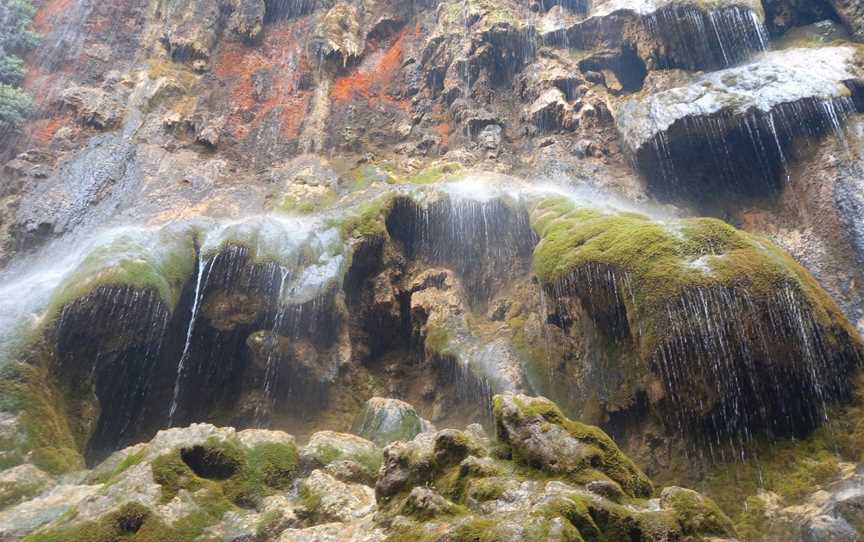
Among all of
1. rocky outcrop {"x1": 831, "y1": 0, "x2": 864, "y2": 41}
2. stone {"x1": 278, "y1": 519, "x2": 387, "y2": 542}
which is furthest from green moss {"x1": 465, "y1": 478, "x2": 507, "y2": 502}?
rocky outcrop {"x1": 831, "y1": 0, "x2": 864, "y2": 41}

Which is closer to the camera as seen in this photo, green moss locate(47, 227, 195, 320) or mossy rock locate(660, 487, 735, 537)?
mossy rock locate(660, 487, 735, 537)

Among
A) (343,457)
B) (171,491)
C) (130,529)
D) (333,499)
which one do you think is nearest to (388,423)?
(343,457)

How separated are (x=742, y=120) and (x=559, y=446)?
58.7 feet

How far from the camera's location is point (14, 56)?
3300 cm

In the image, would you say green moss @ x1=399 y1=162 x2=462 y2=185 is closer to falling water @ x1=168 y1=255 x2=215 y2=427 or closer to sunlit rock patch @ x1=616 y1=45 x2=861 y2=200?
sunlit rock patch @ x1=616 y1=45 x2=861 y2=200

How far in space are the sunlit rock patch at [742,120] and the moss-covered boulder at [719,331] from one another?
9.00m

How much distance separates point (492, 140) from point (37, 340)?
20.3 meters

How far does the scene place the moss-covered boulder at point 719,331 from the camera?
13320mm

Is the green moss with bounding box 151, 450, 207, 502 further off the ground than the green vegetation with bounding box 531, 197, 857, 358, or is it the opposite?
the green vegetation with bounding box 531, 197, 857, 358

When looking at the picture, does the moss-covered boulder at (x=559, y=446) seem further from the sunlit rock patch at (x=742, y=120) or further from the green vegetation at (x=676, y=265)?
the sunlit rock patch at (x=742, y=120)

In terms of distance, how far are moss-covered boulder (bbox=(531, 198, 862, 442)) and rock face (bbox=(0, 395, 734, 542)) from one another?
430cm

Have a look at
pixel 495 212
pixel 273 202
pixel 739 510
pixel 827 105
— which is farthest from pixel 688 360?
pixel 273 202

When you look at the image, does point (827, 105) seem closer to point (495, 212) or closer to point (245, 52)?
point (495, 212)

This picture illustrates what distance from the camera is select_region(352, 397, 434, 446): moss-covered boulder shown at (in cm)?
1588
